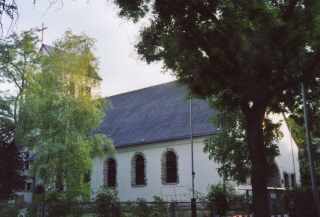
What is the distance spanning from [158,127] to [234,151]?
36.0 ft

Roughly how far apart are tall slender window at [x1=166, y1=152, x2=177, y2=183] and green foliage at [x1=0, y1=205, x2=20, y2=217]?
561 inches

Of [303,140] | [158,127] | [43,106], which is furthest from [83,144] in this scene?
[303,140]

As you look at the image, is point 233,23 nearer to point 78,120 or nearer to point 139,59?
point 139,59

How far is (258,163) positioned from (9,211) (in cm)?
752

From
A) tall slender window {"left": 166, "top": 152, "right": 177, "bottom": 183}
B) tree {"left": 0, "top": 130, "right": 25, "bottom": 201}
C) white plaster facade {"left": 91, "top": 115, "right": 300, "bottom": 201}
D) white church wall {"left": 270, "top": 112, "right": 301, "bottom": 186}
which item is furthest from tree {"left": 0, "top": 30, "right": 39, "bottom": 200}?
white church wall {"left": 270, "top": 112, "right": 301, "bottom": 186}

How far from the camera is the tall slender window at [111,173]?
27686 mm

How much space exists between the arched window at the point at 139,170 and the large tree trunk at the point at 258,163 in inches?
613

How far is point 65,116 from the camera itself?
61.7 ft

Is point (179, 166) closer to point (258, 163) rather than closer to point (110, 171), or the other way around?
point (110, 171)

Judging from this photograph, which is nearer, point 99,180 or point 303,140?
point 99,180

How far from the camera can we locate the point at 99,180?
28.4 metres

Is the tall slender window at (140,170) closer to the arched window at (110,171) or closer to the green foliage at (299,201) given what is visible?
the arched window at (110,171)

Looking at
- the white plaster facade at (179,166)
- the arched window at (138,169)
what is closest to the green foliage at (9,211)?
the white plaster facade at (179,166)

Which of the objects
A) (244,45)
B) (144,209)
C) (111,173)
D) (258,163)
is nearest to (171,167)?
(111,173)
